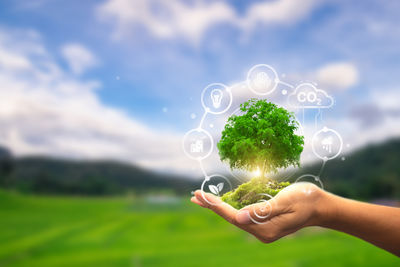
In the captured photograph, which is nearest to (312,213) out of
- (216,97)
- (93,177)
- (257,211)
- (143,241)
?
(257,211)

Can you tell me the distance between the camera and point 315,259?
80.1 ft

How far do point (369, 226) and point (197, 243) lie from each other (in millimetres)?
44098

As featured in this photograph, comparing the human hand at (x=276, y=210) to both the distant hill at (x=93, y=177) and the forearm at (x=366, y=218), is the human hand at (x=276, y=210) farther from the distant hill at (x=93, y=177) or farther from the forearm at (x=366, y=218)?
the distant hill at (x=93, y=177)

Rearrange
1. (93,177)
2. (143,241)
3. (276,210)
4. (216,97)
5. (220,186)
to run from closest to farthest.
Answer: (276,210)
(220,186)
(216,97)
(143,241)
(93,177)

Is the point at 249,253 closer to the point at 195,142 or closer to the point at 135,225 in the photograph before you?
the point at 135,225

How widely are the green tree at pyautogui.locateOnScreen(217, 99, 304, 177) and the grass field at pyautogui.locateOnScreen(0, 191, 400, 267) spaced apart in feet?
54.7

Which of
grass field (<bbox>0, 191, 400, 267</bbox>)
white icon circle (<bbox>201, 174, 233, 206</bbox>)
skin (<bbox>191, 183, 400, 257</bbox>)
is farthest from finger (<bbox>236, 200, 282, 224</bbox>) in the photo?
grass field (<bbox>0, 191, 400, 267</bbox>)

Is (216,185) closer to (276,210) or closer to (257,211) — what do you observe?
(257,211)

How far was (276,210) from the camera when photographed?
4.32 m

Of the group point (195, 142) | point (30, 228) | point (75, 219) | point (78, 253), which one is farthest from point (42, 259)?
point (195, 142)

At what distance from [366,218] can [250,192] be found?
1532mm

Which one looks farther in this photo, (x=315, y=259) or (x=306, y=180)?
(x=315, y=259)

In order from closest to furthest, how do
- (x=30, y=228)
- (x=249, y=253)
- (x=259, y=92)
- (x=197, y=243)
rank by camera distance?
1. (x=259, y=92)
2. (x=249, y=253)
3. (x=197, y=243)
4. (x=30, y=228)

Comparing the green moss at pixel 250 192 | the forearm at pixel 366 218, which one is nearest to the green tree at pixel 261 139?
the green moss at pixel 250 192
